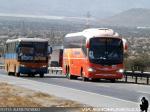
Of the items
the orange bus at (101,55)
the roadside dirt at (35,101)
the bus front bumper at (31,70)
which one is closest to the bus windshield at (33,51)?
the bus front bumper at (31,70)

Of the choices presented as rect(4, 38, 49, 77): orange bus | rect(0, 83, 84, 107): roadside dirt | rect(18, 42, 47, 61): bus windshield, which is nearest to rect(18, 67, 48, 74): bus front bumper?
rect(4, 38, 49, 77): orange bus

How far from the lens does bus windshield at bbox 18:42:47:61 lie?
50625 millimetres

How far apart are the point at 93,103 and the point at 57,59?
2489 inches

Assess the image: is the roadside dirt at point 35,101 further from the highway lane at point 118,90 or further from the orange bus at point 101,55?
the orange bus at point 101,55

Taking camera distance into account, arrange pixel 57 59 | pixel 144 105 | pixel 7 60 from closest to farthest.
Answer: pixel 144 105
pixel 7 60
pixel 57 59

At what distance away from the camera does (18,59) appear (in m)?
50.6

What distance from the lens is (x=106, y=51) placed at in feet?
143

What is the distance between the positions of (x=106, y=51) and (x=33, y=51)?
29.0 ft

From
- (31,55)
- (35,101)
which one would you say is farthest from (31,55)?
(35,101)

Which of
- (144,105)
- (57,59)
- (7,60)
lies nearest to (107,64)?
(7,60)

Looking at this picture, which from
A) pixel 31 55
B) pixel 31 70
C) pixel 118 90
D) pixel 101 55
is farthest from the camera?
pixel 31 70

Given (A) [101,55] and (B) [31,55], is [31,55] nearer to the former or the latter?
(B) [31,55]

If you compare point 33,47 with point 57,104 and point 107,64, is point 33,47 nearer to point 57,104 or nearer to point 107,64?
point 107,64

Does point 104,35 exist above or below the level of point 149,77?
above
